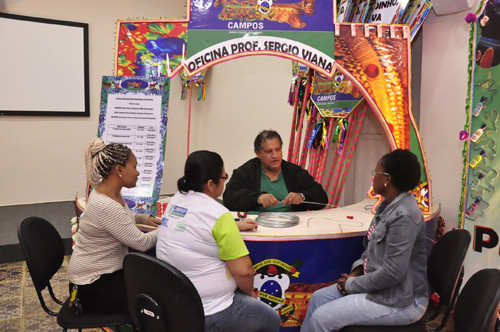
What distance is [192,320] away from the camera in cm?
151

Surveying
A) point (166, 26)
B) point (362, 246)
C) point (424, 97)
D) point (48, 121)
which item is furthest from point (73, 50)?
point (362, 246)

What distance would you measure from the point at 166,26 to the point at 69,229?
116 inches

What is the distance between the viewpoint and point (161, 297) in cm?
154

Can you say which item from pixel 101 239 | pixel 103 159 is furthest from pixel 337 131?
pixel 101 239

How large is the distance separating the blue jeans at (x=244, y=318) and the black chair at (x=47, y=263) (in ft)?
1.47

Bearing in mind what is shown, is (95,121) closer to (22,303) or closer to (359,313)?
(22,303)

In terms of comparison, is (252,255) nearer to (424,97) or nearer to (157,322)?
(157,322)

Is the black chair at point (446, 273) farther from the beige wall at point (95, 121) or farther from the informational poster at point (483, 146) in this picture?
the beige wall at point (95, 121)

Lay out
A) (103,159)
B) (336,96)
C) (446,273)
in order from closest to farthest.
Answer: (446,273) < (103,159) < (336,96)

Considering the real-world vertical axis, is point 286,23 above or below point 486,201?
above

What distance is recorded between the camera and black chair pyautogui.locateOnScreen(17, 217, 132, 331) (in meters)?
1.91

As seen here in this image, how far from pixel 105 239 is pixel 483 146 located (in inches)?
83.5

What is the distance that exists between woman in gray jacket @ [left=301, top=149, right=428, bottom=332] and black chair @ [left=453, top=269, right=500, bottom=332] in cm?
23

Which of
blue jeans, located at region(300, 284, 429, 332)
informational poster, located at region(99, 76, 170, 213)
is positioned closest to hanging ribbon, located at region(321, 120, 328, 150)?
informational poster, located at region(99, 76, 170, 213)
